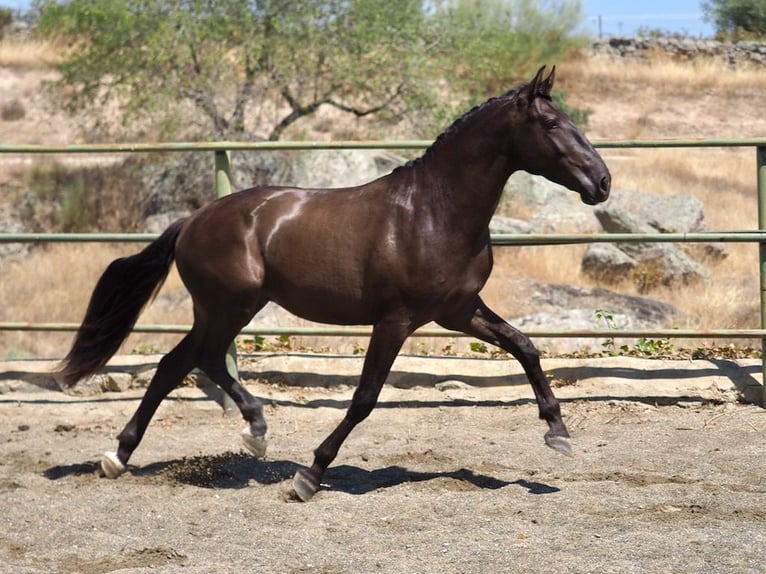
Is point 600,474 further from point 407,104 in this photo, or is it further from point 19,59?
point 19,59

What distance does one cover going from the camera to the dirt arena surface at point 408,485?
392 centimetres

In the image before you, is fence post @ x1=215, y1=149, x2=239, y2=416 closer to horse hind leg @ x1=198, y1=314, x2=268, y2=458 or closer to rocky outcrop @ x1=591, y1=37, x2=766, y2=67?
horse hind leg @ x1=198, y1=314, x2=268, y2=458

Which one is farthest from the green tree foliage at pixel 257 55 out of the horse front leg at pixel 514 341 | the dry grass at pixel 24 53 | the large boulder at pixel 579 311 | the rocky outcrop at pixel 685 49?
the rocky outcrop at pixel 685 49

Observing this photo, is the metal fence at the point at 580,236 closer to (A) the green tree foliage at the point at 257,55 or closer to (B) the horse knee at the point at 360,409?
(B) the horse knee at the point at 360,409

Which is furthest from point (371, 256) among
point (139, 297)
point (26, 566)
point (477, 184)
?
point (26, 566)

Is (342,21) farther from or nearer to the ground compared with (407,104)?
farther from the ground

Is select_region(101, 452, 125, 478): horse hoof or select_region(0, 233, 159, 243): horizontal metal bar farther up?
select_region(0, 233, 159, 243): horizontal metal bar

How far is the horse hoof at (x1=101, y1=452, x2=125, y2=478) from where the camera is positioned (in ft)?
17.3

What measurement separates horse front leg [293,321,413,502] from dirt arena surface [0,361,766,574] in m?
0.10

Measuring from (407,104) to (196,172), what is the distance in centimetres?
307

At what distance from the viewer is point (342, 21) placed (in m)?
15.3

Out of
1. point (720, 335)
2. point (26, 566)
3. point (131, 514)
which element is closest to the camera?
point (26, 566)

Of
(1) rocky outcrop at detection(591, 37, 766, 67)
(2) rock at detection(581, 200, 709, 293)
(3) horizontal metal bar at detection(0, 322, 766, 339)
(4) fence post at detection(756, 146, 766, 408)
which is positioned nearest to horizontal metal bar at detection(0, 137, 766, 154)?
(4) fence post at detection(756, 146, 766, 408)

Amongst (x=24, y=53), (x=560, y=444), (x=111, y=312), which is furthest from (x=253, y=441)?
(x=24, y=53)
